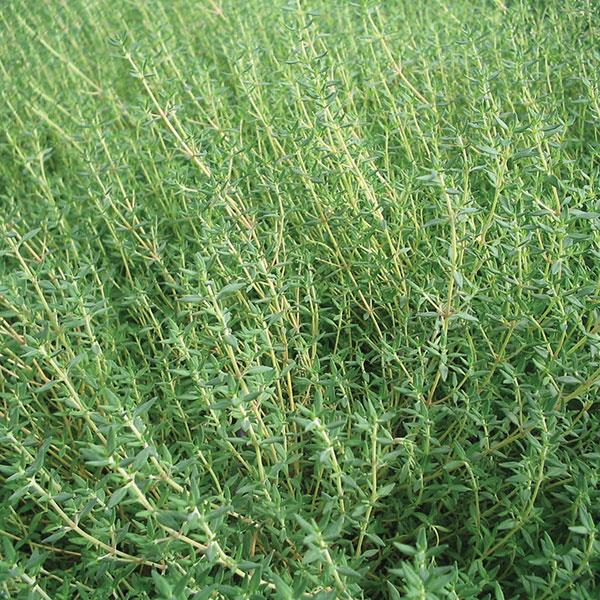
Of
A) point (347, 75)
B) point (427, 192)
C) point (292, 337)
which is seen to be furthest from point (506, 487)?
Result: point (347, 75)

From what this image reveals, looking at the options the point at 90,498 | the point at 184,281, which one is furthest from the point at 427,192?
the point at 90,498

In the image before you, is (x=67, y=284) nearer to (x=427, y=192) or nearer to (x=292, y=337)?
(x=292, y=337)

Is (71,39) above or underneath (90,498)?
above

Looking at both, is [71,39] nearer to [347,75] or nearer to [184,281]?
[347,75]

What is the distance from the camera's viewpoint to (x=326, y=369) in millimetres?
2291

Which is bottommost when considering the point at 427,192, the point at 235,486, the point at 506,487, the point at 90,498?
the point at 506,487

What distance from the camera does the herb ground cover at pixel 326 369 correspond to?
157 centimetres

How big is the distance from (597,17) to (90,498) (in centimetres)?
251

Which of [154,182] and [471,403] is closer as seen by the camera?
[471,403]

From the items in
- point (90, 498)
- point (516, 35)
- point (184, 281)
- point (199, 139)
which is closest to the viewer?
point (90, 498)

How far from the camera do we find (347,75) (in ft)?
9.25

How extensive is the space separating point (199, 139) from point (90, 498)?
48.6 inches

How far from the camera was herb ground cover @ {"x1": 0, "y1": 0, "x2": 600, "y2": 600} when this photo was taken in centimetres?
157

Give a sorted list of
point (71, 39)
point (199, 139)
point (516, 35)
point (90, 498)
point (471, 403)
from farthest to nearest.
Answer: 1. point (71, 39)
2. point (516, 35)
3. point (199, 139)
4. point (471, 403)
5. point (90, 498)
